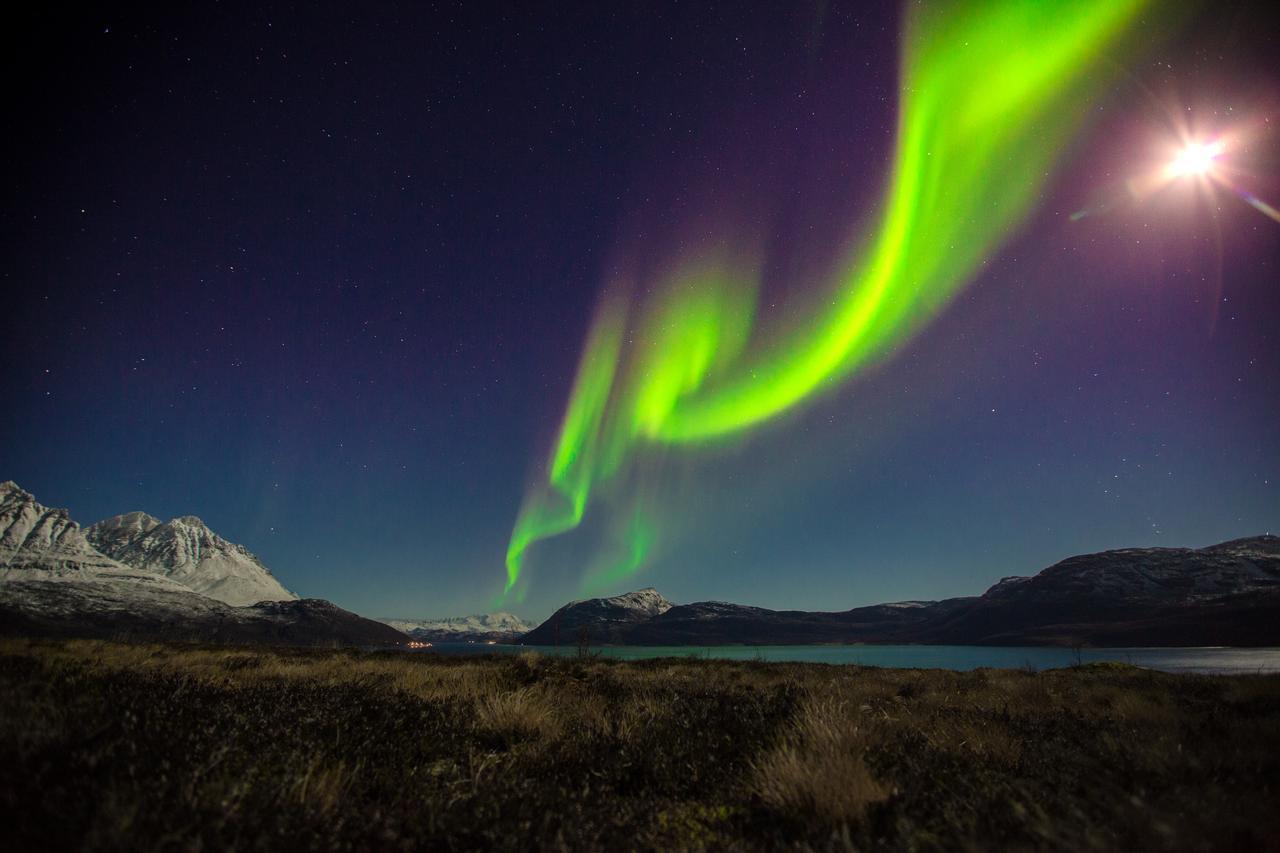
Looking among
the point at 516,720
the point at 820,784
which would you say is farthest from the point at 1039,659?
the point at 820,784

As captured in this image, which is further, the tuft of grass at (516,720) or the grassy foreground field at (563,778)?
the tuft of grass at (516,720)

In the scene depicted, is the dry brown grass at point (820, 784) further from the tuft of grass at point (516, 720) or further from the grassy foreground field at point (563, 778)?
the tuft of grass at point (516, 720)

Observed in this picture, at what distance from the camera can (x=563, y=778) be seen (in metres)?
4.14

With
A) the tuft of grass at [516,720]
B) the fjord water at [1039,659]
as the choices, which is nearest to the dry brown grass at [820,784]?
the tuft of grass at [516,720]

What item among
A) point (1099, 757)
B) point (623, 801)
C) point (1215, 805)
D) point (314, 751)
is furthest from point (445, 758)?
point (1099, 757)

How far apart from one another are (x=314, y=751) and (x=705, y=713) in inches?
171

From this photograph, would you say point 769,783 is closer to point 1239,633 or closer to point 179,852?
point 179,852

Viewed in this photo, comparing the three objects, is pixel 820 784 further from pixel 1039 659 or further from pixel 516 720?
pixel 1039 659

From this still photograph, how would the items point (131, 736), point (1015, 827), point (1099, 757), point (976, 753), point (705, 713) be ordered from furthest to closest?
1. point (705, 713)
2. point (976, 753)
3. point (1099, 757)
4. point (131, 736)
5. point (1015, 827)

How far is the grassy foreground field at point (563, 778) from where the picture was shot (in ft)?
8.78

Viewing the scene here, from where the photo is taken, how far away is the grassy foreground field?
2676 mm

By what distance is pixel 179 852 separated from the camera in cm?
230

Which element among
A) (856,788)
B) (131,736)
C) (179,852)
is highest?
(131,736)

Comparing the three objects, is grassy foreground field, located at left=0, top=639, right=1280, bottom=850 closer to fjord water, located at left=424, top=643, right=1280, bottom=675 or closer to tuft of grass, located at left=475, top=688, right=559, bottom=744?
tuft of grass, located at left=475, top=688, right=559, bottom=744
